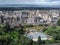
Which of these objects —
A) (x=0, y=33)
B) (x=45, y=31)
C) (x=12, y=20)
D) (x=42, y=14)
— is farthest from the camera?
(x=42, y=14)

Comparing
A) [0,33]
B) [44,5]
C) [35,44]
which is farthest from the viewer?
[44,5]

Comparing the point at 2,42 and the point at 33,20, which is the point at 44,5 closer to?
the point at 33,20

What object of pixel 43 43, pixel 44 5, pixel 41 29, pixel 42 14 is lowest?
pixel 44 5

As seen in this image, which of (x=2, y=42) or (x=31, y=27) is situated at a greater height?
(x=2, y=42)

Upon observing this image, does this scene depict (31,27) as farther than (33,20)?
No

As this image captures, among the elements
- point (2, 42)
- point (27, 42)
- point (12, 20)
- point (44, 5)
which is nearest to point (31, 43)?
point (27, 42)

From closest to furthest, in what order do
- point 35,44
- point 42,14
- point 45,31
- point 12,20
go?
1. point 35,44
2. point 45,31
3. point 12,20
4. point 42,14

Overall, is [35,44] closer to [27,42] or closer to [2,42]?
[27,42]

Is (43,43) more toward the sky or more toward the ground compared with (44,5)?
more toward the sky

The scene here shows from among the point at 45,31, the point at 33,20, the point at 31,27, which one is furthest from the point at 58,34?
the point at 33,20
